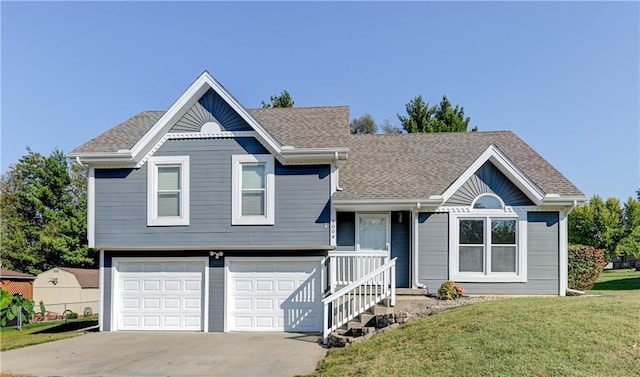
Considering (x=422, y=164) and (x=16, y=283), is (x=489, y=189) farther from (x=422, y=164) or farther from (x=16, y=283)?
(x=16, y=283)

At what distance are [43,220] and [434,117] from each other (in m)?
33.9

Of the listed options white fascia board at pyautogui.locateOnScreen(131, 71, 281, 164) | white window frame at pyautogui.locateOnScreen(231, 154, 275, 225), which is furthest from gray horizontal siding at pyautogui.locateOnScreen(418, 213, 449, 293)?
white fascia board at pyautogui.locateOnScreen(131, 71, 281, 164)

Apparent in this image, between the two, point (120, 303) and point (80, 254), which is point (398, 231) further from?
point (80, 254)

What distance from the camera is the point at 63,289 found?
31625mm

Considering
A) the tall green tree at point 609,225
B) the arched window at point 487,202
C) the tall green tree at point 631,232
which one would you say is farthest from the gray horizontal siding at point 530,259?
the tall green tree at point 631,232

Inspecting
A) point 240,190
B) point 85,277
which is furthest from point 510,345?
point 85,277

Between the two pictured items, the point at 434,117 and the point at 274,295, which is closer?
the point at 274,295

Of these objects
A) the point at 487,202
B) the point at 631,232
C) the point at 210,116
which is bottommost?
the point at 631,232

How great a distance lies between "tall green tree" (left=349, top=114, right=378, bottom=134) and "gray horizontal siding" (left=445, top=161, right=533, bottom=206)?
35.2 meters

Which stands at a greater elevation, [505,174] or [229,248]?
[505,174]

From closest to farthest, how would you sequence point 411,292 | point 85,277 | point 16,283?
1. point 411,292
2. point 16,283
3. point 85,277

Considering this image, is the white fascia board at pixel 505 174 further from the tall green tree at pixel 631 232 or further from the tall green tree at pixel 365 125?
the tall green tree at pixel 631 232

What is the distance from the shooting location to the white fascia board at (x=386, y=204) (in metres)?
14.5

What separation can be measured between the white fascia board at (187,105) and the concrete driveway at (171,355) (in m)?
5.01
